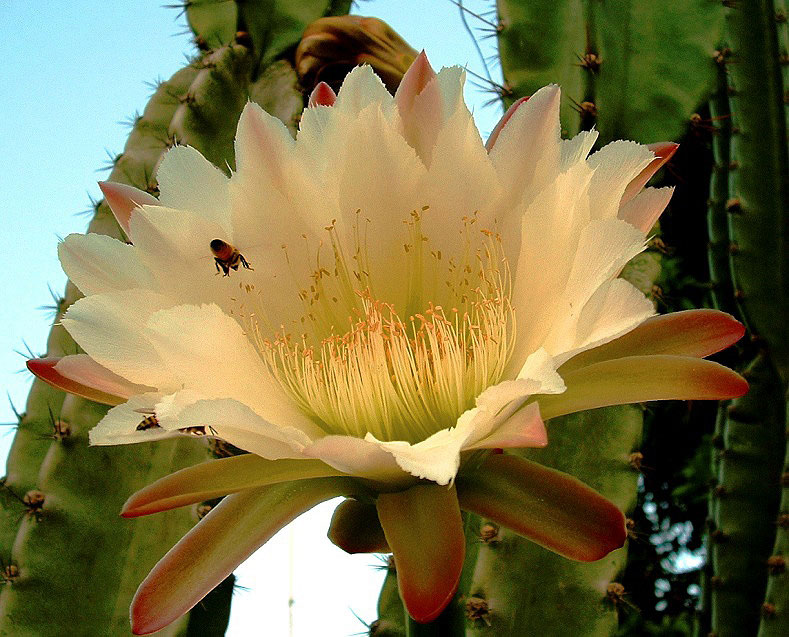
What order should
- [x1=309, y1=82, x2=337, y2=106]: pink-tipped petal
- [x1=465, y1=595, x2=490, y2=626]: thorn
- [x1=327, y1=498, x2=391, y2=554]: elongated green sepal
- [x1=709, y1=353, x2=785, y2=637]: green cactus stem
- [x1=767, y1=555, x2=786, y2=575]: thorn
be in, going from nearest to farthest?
[x1=327, y1=498, x2=391, y2=554]: elongated green sepal, [x1=309, y1=82, x2=337, y2=106]: pink-tipped petal, [x1=465, y1=595, x2=490, y2=626]: thorn, [x1=767, y1=555, x2=786, y2=575]: thorn, [x1=709, y1=353, x2=785, y2=637]: green cactus stem

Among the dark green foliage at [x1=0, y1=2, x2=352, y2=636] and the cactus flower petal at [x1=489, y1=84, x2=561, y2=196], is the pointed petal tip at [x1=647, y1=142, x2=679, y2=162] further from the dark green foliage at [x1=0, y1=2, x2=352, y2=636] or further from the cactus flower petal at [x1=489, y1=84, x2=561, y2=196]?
the dark green foliage at [x1=0, y1=2, x2=352, y2=636]

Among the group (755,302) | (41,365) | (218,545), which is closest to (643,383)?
(218,545)

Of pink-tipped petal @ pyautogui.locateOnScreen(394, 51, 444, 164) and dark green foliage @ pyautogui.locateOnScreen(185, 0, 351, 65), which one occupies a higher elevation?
dark green foliage @ pyautogui.locateOnScreen(185, 0, 351, 65)

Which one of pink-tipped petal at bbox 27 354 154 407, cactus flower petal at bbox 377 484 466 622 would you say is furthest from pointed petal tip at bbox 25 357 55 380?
cactus flower petal at bbox 377 484 466 622

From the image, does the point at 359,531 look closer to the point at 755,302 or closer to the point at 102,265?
the point at 102,265

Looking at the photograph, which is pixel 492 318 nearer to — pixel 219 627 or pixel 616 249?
pixel 616 249

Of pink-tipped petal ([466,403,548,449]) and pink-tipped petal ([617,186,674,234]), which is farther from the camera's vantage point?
pink-tipped petal ([617,186,674,234])

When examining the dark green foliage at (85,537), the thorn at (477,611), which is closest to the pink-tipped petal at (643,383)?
the thorn at (477,611)
